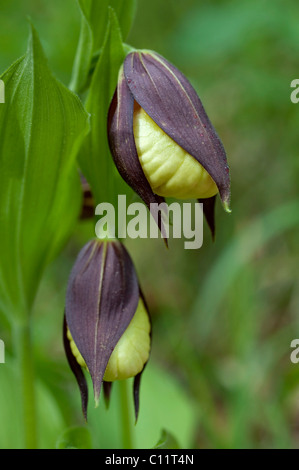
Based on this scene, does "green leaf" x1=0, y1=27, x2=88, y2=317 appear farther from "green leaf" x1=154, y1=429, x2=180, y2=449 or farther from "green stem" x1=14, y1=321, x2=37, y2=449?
"green leaf" x1=154, y1=429, x2=180, y2=449

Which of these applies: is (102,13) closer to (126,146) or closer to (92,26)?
(92,26)

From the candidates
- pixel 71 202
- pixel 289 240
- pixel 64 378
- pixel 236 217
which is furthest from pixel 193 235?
pixel 71 202

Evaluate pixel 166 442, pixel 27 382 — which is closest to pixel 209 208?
pixel 166 442

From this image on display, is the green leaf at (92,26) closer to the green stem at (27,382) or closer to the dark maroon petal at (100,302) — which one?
the dark maroon petal at (100,302)
